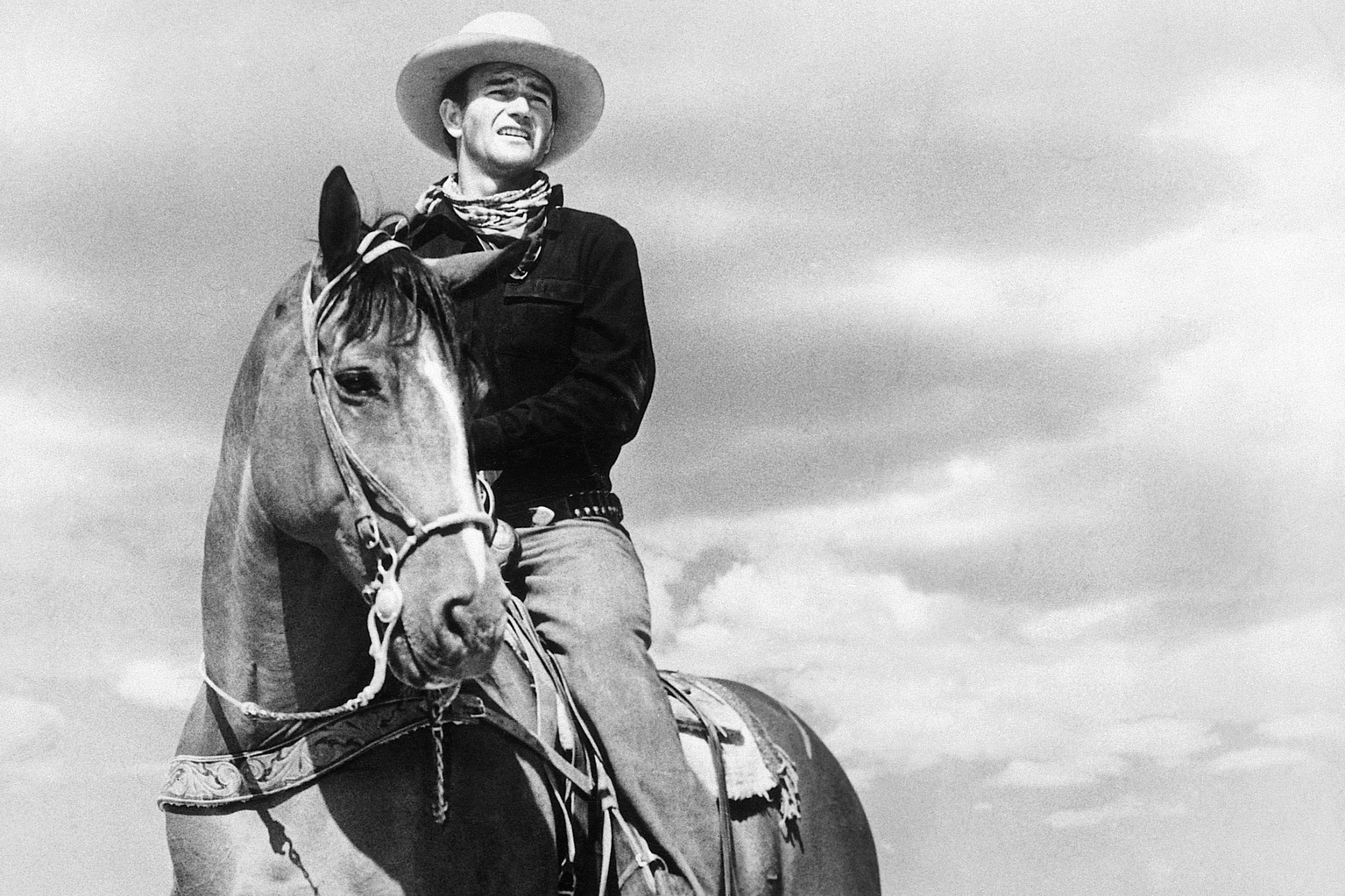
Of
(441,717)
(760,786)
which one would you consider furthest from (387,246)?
(760,786)

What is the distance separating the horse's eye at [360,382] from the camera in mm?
5504

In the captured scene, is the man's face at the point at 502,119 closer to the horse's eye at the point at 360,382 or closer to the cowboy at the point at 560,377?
the cowboy at the point at 560,377

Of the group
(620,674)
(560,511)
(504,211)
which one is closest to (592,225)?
(504,211)

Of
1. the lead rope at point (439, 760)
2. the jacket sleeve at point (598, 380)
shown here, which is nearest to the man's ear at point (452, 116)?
the jacket sleeve at point (598, 380)

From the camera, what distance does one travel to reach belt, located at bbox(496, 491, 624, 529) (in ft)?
23.2

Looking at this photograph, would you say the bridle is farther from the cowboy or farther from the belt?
the belt

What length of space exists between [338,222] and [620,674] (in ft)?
7.23

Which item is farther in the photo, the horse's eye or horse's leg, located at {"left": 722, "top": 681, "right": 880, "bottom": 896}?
horse's leg, located at {"left": 722, "top": 681, "right": 880, "bottom": 896}

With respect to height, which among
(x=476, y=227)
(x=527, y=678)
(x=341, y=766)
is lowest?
(x=341, y=766)

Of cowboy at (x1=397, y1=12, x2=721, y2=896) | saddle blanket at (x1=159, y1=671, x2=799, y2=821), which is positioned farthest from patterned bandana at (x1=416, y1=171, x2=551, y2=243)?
saddle blanket at (x1=159, y1=671, x2=799, y2=821)

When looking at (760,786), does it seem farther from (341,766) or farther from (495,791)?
(341,766)

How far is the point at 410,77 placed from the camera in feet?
26.3

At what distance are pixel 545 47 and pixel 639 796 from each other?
354 cm

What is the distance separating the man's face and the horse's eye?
2.35m
